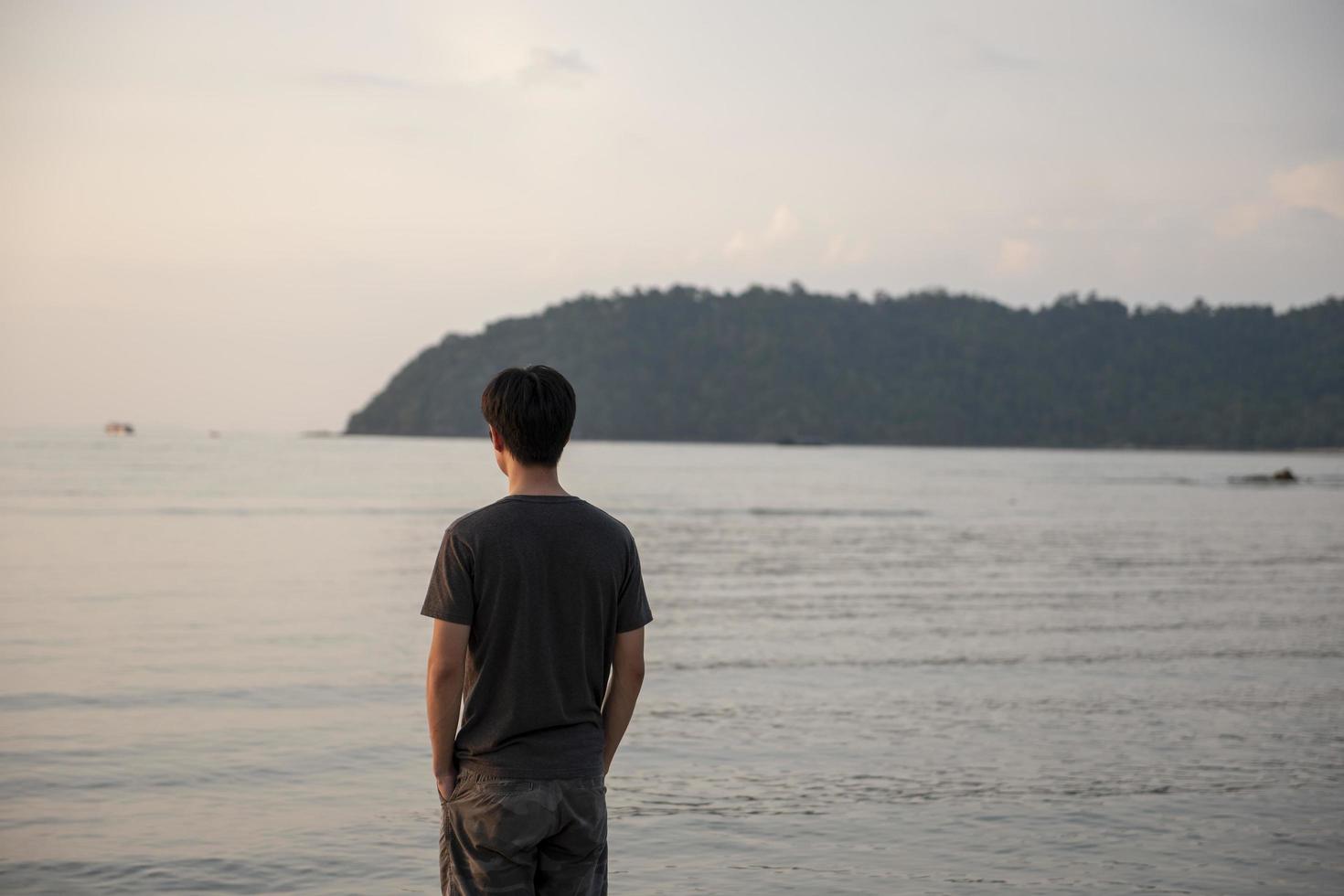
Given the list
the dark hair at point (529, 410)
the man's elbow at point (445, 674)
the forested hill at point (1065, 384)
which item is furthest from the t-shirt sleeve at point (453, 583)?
the forested hill at point (1065, 384)

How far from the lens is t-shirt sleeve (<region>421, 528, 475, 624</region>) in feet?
10.8

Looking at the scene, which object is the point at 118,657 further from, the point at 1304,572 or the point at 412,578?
the point at 1304,572

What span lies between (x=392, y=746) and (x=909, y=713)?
468 centimetres

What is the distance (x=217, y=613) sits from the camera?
18.1m

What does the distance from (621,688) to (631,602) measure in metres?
0.30

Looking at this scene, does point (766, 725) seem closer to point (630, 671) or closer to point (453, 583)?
point (630, 671)

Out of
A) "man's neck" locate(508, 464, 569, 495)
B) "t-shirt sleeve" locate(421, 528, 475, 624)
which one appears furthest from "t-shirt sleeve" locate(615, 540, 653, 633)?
"t-shirt sleeve" locate(421, 528, 475, 624)

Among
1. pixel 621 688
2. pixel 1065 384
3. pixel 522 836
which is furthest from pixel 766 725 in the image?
pixel 1065 384

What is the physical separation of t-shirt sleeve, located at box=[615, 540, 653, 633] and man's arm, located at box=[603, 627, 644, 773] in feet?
0.10

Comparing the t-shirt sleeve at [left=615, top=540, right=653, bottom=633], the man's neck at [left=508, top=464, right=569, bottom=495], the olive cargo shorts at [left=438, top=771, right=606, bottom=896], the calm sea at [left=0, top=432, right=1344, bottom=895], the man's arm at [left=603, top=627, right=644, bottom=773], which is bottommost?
the calm sea at [left=0, top=432, right=1344, bottom=895]

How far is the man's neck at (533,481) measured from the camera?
3395mm

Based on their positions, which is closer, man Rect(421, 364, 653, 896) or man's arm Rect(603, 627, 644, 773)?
man Rect(421, 364, 653, 896)

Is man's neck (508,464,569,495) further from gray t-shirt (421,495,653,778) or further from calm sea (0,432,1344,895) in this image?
calm sea (0,432,1344,895)

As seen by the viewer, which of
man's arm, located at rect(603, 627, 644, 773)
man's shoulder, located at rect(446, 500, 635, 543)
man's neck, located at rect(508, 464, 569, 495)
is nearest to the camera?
man's shoulder, located at rect(446, 500, 635, 543)
